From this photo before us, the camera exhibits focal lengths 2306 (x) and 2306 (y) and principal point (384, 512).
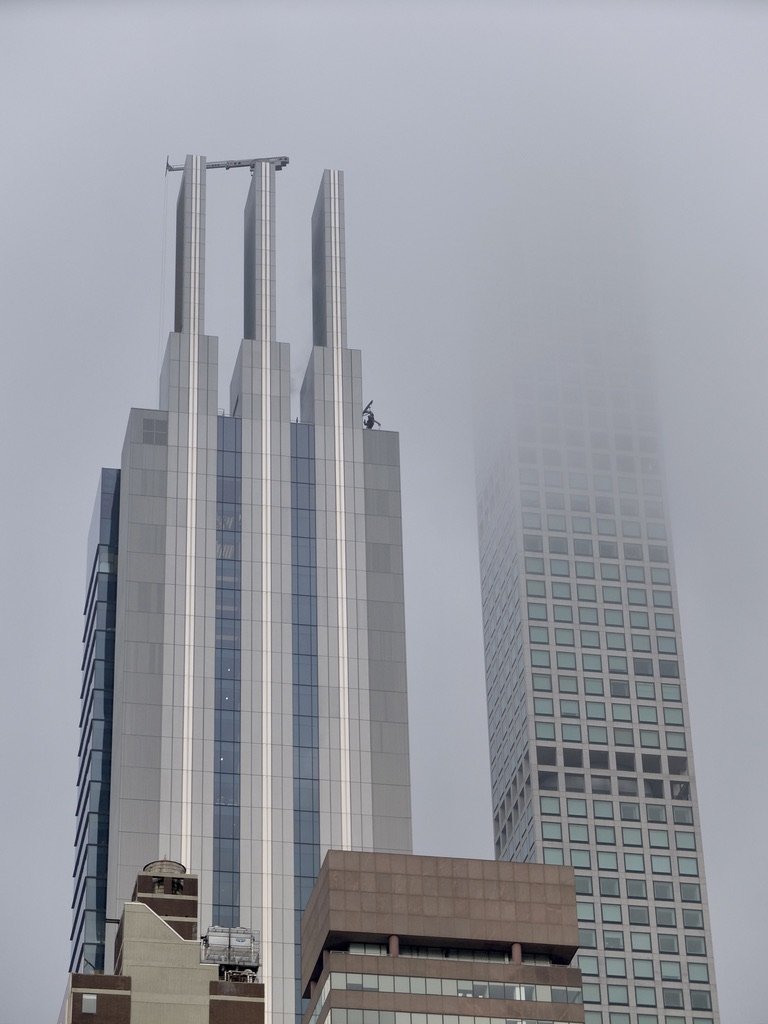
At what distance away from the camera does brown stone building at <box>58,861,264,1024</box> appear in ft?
452

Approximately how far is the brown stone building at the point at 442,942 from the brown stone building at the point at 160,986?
5.70 metres

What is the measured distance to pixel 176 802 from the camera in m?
172

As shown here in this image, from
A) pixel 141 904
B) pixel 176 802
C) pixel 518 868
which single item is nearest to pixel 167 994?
pixel 141 904

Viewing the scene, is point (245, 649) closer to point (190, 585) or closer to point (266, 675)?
point (266, 675)

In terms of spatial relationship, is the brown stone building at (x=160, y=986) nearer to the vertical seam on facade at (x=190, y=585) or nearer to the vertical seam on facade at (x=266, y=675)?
A: the vertical seam on facade at (x=266, y=675)

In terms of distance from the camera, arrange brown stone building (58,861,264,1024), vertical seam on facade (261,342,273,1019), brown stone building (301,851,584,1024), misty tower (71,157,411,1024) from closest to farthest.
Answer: brown stone building (301,851,584,1024)
brown stone building (58,861,264,1024)
vertical seam on facade (261,342,273,1019)
misty tower (71,157,411,1024)

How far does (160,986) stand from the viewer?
14025cm

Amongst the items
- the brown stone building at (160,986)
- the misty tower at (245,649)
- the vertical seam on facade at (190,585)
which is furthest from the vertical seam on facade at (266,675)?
the brown stone building at (160,986)

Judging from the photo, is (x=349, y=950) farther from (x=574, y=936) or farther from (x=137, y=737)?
(x=137, y=737)

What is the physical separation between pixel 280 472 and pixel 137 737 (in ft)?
88.9

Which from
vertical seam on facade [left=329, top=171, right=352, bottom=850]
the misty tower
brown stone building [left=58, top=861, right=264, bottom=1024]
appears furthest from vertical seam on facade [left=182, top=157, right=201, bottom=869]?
brown stone building [left=58, top=861, right=264, bottom=1024]

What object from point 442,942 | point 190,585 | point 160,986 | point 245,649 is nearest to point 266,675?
point 245,649

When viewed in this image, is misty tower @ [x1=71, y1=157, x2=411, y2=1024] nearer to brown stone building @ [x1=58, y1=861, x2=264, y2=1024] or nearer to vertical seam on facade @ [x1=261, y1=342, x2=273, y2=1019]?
vertical seam on facade @ [x1=261, y1=342, x2=273, y2=1019]

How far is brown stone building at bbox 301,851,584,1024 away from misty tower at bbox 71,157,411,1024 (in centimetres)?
2682
